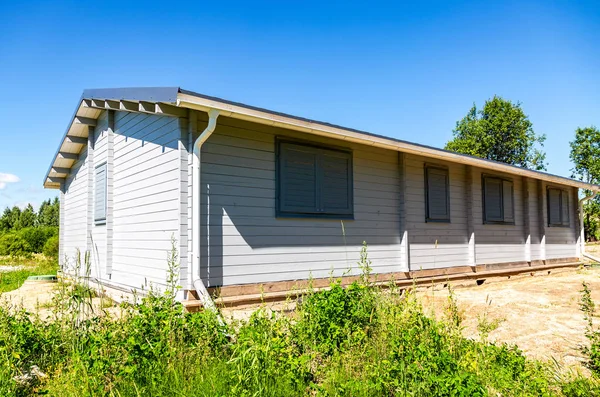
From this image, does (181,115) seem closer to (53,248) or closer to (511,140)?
(53,248)

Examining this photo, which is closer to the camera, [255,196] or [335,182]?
[255,196]

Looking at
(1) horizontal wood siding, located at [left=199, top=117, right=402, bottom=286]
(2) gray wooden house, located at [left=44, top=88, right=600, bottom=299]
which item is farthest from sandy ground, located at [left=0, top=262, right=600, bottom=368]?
(2) gray wooden house, located at [left=44, top=88, right=600, bottom=299]

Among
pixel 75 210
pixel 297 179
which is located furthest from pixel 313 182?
pixel 75 210

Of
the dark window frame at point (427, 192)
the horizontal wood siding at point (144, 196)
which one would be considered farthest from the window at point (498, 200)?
the horizontal wood siding at point (144, 196)

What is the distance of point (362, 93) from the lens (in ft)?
60.4

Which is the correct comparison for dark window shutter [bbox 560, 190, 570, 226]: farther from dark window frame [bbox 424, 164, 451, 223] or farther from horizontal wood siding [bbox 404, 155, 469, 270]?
dark window frame [bbox 424, 164, 451, 223]

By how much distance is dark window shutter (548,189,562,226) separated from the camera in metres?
12.9

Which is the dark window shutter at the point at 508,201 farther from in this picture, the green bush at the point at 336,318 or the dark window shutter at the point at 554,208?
the green bush at the point at 336,318

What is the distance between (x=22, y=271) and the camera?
12.4 m

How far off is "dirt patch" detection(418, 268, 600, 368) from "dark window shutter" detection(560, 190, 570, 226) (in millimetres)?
4805

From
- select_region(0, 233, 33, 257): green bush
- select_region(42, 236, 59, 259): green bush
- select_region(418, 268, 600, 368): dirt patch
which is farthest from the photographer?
select_region(0, 233, 33, 257): green bush

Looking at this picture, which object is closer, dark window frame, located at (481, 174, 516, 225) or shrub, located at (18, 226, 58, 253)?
dark window frame, located at (481, 174, 516, 225)

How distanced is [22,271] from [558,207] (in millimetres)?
16435

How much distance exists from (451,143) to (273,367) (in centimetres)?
3652
